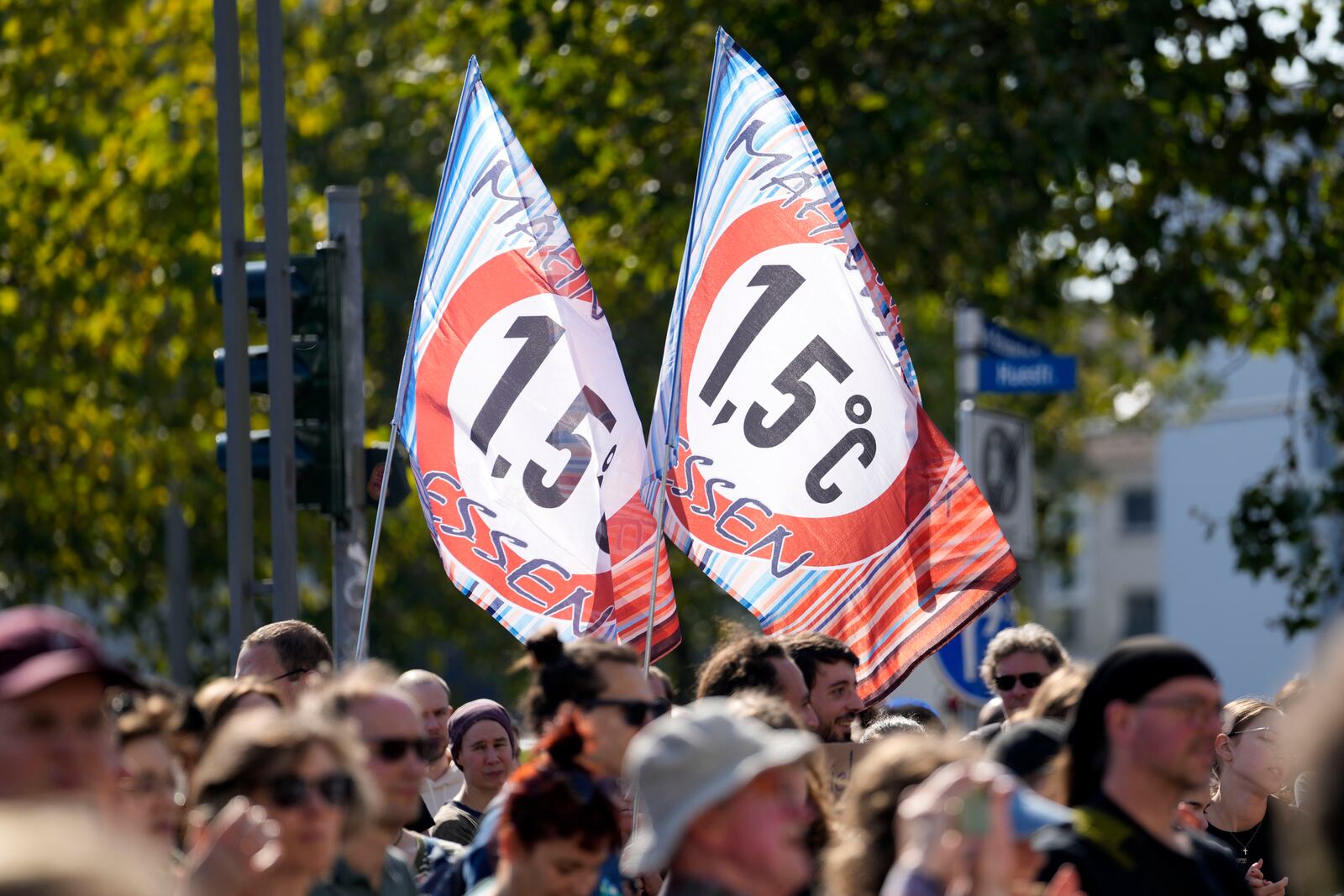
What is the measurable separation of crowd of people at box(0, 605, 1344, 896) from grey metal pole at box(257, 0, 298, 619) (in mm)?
2792

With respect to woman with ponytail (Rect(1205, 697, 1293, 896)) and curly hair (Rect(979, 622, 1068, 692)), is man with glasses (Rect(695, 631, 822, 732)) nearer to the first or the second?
curly hair (Rect(979, 622, 1068, 692))

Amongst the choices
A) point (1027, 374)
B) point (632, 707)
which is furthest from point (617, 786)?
point (1027, 374)

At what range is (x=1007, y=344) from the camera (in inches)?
456

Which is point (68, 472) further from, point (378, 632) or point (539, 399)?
point (539, 399)

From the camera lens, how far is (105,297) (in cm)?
1809

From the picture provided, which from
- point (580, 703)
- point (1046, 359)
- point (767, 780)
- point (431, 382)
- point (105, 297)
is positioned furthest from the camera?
point (105, 297)

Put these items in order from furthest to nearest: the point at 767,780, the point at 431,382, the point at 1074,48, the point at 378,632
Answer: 1. the point at 378,632
2. the point at 1074,48
3. the point at 431,382
4. the point at 767,780

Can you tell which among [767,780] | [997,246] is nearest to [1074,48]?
[997,246]

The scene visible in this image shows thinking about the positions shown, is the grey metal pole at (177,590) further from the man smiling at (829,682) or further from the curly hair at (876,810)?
the curly hair at (876,810)

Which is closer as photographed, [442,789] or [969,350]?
[442,789]

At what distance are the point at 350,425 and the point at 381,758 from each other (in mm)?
4399

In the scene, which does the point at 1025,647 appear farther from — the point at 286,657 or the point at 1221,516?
the point at 1221,516

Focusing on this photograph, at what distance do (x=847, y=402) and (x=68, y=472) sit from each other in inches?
478

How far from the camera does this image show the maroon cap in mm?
3637
